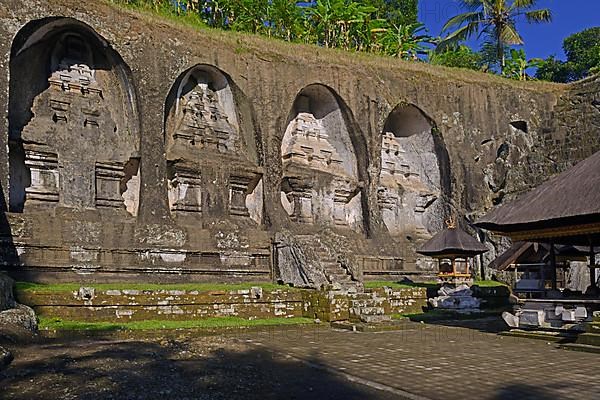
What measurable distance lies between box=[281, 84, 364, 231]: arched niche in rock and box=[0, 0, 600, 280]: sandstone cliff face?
62 mm

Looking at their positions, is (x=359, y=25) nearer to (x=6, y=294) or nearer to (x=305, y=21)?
(x=305, y=21)

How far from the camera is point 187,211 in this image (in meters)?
18.8

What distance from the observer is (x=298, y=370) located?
26.2 ft

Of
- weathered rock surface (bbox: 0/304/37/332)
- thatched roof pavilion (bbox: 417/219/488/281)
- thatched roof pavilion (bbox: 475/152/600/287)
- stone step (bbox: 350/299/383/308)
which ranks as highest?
thatched roof pavilion (bbox: 475/152/600/287)

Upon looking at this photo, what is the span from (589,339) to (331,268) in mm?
7479

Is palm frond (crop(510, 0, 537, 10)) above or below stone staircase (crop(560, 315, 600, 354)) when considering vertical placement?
above

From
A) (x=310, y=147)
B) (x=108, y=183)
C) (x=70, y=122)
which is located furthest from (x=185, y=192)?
(x=310, y=147)

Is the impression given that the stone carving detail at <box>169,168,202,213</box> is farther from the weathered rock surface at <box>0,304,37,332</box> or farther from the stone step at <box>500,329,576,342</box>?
the stone step at <box>500,329,576,342</box>

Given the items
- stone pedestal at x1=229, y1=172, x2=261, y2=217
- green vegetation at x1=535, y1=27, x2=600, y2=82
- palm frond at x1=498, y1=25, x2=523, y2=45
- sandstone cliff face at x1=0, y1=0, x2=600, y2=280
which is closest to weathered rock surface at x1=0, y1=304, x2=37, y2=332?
sandstone cliff face at x1=0, y1=0, x2=600, y2=280

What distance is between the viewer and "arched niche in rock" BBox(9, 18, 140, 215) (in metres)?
16.7

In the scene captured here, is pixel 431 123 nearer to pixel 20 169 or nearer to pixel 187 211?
pixel 187 211

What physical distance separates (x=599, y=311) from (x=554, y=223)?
5.56 ft

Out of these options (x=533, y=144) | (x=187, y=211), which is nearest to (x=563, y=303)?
(x=187, y=211)

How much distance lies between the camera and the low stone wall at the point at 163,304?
38.8 ft
